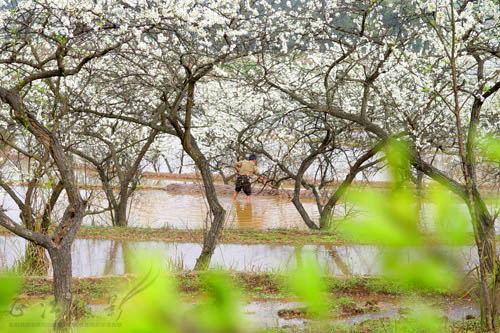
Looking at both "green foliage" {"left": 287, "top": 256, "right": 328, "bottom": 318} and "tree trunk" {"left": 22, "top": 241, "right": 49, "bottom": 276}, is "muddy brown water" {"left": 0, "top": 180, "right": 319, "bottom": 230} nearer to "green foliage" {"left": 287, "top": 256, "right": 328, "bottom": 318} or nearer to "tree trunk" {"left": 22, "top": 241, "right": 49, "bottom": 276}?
"tree trunk" {"left": 22, "top": 241, "right": 49, "bottom": 276}

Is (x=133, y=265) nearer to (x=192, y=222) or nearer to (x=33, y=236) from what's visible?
(x=33, y=236)

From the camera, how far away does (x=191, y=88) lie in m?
8.70

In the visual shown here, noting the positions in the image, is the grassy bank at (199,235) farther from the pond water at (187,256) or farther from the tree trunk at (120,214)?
the tree trunk at (120,214)

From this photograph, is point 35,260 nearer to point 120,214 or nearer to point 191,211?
point 120,214

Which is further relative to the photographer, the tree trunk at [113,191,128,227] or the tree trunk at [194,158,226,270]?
the tree trunk at [113,191,128,227]

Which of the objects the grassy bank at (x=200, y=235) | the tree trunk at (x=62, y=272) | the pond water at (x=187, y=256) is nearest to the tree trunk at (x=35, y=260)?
the pond water at (x=187, y=256)

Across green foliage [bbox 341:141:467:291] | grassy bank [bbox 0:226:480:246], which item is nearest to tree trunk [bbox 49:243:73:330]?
green foliage [bbox 341:141:467:291]

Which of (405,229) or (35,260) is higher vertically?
(405,229)

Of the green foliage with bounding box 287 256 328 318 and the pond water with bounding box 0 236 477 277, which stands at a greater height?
the green foliage with bounding box 287 256 328 318

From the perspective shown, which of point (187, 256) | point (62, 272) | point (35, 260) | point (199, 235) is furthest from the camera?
point (199, 235)

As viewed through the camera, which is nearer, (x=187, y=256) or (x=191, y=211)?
(x=187, y=256)

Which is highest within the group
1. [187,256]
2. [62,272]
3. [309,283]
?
[309,283]

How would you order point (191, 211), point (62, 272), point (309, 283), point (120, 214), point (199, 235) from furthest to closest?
point (191, 211)
point (120, 214)
point (199, 235)
point (62, 272)
point (309, 283)

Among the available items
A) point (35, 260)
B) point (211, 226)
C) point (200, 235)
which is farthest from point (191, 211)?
point (35, 260)
